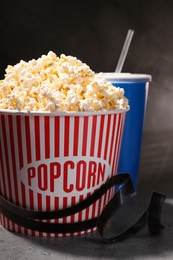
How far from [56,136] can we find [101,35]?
152 centimetres

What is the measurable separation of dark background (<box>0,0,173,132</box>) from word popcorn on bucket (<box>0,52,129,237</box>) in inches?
→ 45.0

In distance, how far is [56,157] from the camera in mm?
1650

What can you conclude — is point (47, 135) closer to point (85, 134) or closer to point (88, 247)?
point (85, 134)

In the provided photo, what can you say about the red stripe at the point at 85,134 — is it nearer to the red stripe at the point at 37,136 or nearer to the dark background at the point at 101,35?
the red stripe at the point at 37,136

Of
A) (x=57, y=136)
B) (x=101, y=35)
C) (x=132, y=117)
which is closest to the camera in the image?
(x=57, y=136)

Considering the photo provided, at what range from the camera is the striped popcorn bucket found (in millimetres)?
1621

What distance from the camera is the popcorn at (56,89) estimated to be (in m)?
1.61

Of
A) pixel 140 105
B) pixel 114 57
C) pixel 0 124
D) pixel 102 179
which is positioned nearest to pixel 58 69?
pixel 0 124

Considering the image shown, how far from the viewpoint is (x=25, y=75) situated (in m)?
1.68

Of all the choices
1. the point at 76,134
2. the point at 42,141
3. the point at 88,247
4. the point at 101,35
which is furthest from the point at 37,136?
the point at 101,35

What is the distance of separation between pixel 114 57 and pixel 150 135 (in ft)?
1.70

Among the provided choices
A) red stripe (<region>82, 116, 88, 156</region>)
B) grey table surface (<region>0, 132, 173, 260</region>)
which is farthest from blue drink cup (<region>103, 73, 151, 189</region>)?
red stripe (<region>82, 116, 88, 156</region>)

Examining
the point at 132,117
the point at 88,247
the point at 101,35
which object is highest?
the point at 101,35

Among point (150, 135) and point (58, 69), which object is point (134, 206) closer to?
point (58, 69)
